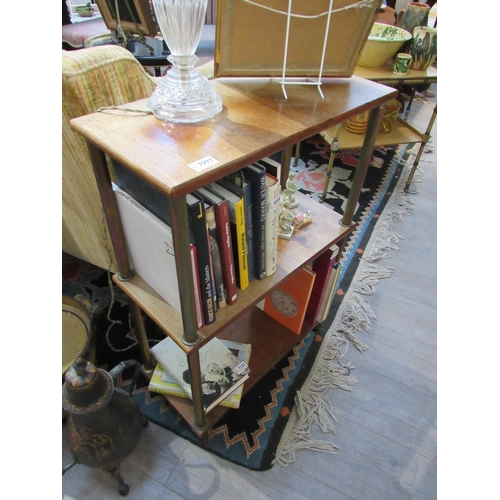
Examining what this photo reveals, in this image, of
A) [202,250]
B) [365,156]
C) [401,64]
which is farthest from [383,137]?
[202,250]

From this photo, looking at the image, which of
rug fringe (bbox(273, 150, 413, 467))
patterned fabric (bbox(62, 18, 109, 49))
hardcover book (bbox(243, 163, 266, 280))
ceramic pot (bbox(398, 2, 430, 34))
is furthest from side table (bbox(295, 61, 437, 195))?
patterned fabric (bbox(62, 18, 109, 49))

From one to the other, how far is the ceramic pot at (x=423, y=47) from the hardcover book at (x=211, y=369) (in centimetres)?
163

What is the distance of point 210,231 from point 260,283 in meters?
0.23

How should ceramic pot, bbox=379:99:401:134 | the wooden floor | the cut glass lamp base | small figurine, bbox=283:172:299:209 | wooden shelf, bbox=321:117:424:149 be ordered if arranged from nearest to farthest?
the cut glass lamp base → the wooden floor → small figurine, bbox=283:172:299:209 → wooden shelf, bbox=321:117:424:149 → ceramic pot, bbox=379:99:401:134

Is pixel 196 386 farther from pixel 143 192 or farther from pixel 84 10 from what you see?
pixel 84 10

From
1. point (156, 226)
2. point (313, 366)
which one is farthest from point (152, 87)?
point (313, 366)

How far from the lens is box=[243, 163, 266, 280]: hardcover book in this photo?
70cm

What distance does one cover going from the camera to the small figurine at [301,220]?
3.37 feet

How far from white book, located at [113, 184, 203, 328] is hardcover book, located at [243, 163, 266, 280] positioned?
171mm

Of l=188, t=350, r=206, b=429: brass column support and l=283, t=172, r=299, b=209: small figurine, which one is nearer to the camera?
l=188, t=350, r=206, b=429: brass column support

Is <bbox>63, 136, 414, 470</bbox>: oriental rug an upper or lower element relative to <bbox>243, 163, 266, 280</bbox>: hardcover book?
lower

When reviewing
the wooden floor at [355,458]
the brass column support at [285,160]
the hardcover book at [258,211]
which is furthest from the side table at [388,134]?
the hardcover book at [258,211]

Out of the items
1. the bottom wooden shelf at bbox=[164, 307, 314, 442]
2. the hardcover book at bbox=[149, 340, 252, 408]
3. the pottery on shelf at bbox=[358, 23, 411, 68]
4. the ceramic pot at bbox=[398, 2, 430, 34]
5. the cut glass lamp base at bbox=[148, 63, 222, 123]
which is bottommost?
the bottom wooden shelf at bbox=[164, 307, 314, 442]

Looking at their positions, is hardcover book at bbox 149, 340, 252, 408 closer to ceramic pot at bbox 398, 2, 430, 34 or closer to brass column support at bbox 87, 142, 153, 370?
brass column support at bbox 87, 142, 153, 370
